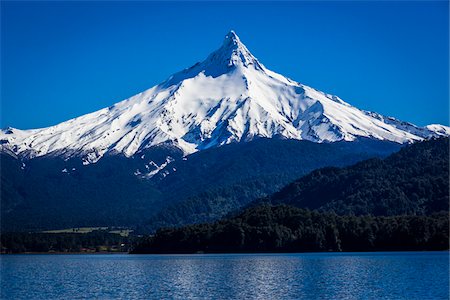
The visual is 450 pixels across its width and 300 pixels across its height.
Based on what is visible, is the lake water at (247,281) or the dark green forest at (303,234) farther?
the dark green forest at (303,234)

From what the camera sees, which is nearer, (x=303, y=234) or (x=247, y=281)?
(x=247, y=281)

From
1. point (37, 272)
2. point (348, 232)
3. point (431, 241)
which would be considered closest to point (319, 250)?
point (348, 232)

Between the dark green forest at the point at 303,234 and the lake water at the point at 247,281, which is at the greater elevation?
the dark green forest at the point at 303,234

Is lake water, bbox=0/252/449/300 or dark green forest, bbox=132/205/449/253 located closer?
lake water, bbox=0/252/449/300

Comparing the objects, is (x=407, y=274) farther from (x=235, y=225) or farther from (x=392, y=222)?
(x=235, y=225)

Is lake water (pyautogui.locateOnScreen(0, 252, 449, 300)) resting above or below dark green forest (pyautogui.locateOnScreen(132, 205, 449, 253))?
below
